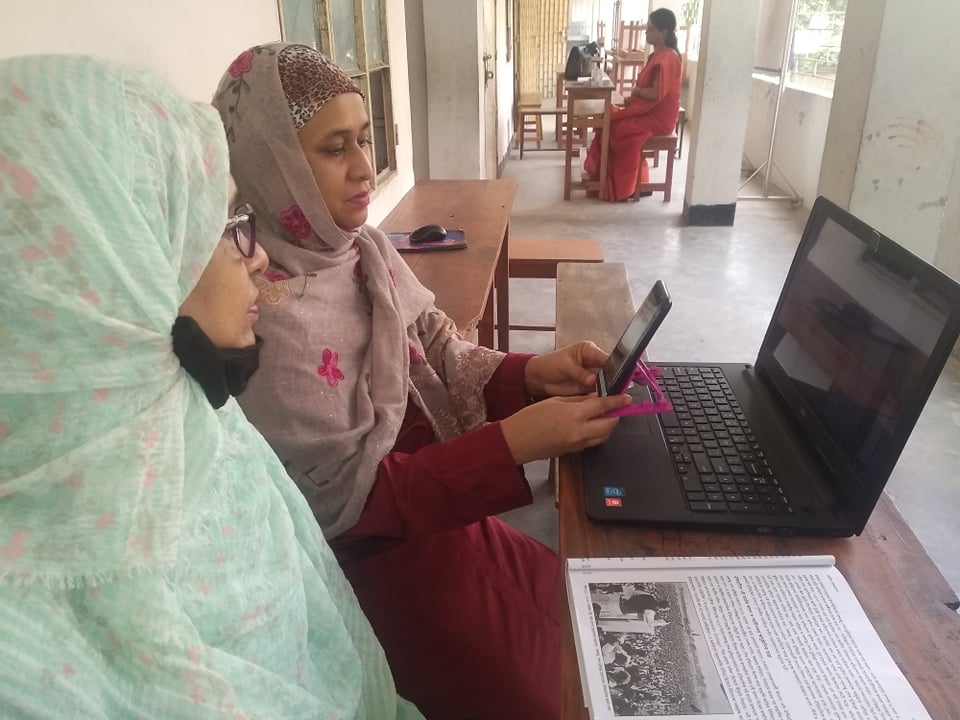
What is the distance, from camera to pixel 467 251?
1.91m

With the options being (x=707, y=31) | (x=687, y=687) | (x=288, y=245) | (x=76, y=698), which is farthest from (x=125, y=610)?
(x=707, y=31)

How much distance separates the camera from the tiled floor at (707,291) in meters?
2.04

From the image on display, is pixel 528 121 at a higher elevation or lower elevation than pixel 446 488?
lower

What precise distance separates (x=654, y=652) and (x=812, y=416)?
0.43 meters

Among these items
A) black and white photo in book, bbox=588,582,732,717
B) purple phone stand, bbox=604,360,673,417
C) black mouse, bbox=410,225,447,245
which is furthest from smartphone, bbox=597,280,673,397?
black mouse, bbox=410,225,447,245

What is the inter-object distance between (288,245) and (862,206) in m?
2.40

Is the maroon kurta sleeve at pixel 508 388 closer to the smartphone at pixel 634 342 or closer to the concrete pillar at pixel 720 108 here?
the smartphone at pixel 634 342

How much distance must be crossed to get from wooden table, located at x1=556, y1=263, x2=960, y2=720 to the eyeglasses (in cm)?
45

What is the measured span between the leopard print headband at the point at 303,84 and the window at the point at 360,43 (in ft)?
2.04

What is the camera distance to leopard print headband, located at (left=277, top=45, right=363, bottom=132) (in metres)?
1.03

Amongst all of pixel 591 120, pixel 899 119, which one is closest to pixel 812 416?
pixel 899 119

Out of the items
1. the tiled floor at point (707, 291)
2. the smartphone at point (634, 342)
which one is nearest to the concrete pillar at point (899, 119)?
the tiled floor at point (707, 291)

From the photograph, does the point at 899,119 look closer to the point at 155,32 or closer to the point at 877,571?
the point at 877,571

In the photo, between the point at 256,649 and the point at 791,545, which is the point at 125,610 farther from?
the point at 791,545
